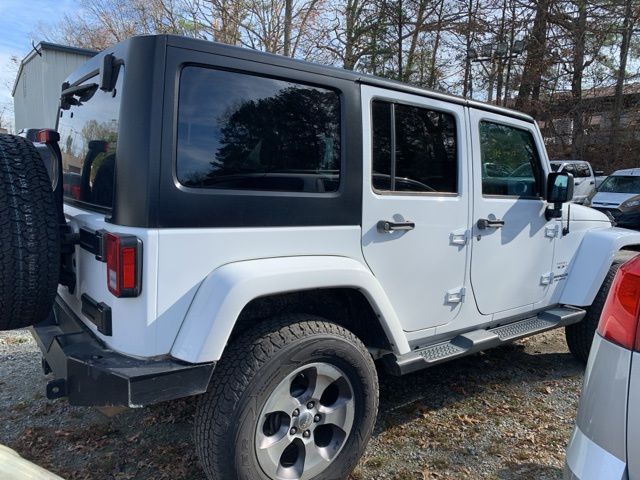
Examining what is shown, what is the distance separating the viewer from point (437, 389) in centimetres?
371

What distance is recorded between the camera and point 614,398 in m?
1.52

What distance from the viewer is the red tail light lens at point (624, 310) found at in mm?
1559

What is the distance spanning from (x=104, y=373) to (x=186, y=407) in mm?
1551

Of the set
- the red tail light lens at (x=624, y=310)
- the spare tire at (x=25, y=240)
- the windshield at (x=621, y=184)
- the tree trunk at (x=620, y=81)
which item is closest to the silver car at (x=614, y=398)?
the red tail light lens at (x=624, y=310)

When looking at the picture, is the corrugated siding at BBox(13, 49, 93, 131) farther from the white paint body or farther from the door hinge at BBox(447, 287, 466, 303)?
the door hinge at BBox(447, 287, 466, 303)

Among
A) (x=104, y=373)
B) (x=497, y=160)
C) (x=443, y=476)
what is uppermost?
(x=497, y=160)

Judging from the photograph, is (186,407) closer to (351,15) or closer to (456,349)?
(456,349)

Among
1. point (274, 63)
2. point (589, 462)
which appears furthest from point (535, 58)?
point (589, 462)

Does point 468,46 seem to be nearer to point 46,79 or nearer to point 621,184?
point 621,184

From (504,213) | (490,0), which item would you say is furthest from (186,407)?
(490,0)

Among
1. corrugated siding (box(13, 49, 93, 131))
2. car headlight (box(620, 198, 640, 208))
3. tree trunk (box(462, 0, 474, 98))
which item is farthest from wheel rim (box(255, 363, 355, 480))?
tree trunk (box(462, 0, 474, 98))

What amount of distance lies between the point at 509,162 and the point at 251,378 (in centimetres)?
249

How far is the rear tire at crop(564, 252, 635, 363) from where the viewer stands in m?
3.96

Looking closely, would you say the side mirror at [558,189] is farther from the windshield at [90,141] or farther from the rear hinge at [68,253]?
the rear hinge at [68,253]
